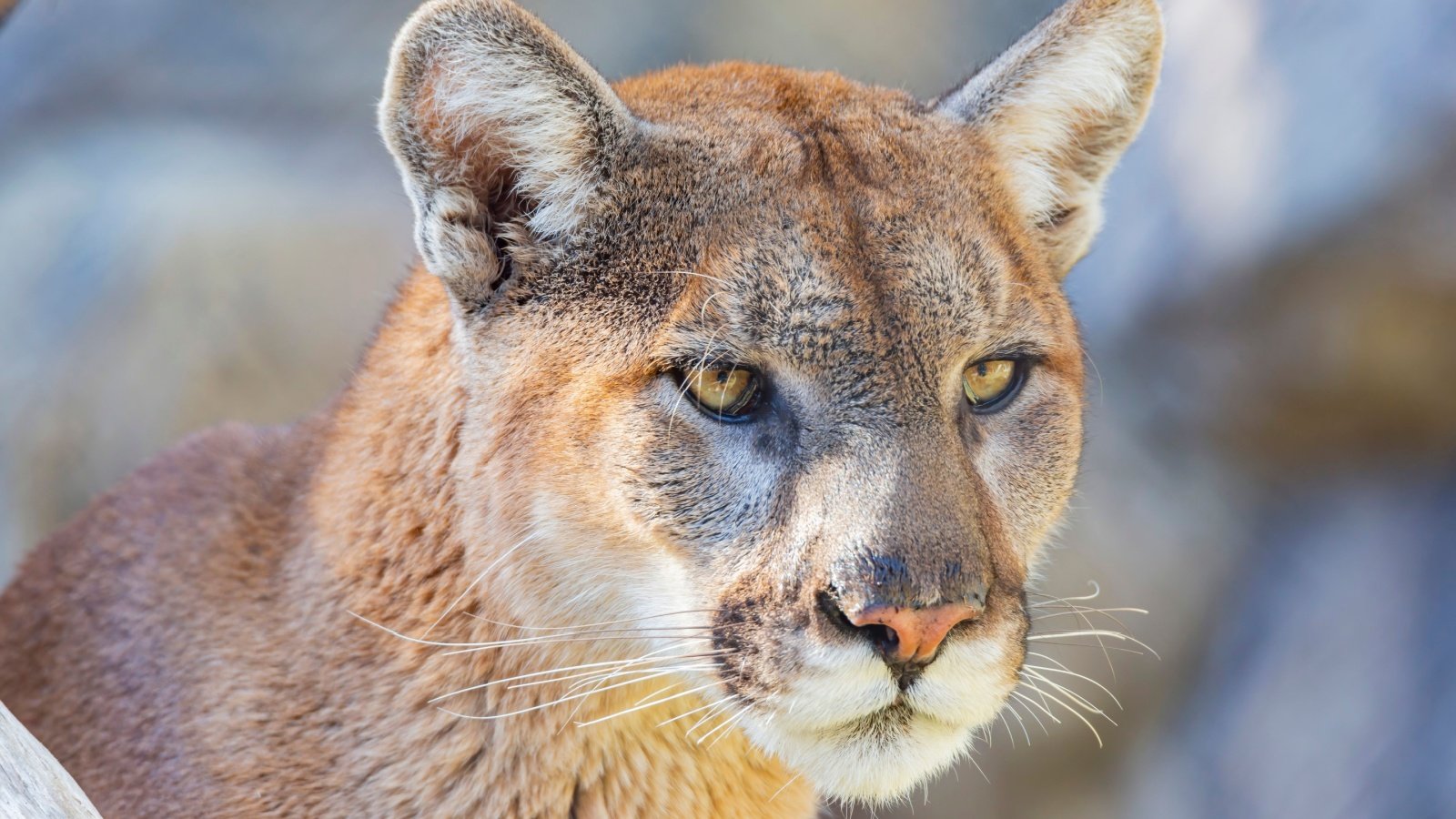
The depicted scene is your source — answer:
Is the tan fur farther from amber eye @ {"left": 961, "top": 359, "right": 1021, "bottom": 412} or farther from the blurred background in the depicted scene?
the blurred background

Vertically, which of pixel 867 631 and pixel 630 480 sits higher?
pixel 630 480

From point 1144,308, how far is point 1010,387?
2979mm

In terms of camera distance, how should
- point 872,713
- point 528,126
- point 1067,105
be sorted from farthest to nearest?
point 1067,105 < point 528,126 < point 872,713

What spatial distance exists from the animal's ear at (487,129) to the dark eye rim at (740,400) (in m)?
0.41

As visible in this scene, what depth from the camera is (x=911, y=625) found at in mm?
2227

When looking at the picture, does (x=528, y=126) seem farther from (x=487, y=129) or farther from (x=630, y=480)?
(x=630, y=480)

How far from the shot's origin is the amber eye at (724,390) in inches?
100

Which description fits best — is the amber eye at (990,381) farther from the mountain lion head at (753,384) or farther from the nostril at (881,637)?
the nostril at (881,637)

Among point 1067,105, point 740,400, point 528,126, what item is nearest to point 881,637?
point 740,400

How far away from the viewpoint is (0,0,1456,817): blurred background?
485 centimetres

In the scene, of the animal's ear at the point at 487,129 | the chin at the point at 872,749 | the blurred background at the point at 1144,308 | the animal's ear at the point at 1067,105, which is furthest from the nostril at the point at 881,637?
the blurred background at the point at 1144,308

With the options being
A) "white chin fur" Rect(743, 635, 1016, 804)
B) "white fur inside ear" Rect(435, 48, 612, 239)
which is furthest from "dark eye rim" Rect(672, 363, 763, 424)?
"white chin fur" Rect(743, 635, 1016, 804)

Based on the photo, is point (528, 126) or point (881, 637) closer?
point (881, 637)

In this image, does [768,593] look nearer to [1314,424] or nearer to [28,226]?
[1314,424]
